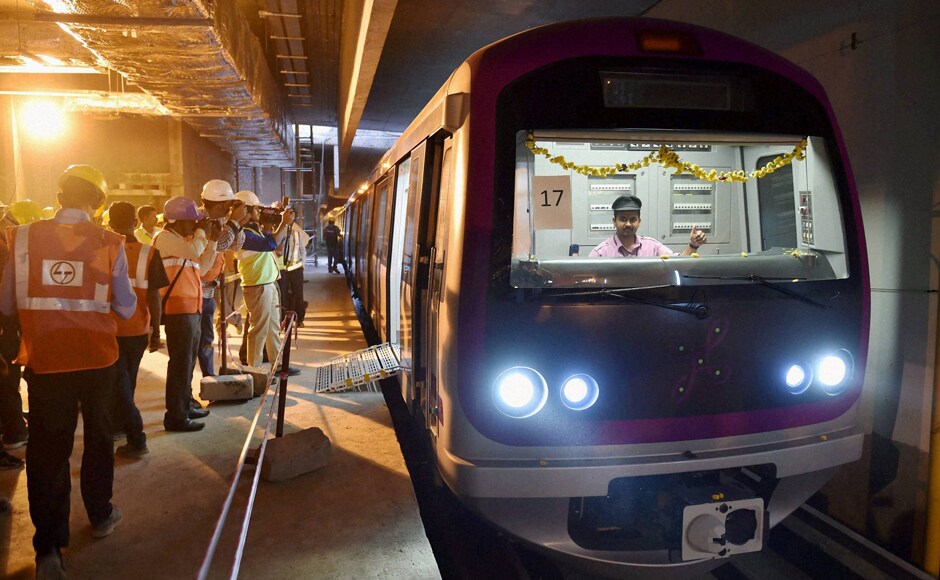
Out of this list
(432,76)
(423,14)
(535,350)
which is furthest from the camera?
(432,76)

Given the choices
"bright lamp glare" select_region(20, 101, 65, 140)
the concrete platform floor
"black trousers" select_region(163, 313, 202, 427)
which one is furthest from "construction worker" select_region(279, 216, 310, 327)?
"bright lamp glare" select_region(20, 101, 65, 140)

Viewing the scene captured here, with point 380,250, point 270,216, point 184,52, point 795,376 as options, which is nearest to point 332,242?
point 270,216

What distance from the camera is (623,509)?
2898 millimetres

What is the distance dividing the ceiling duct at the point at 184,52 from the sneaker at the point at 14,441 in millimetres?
3390

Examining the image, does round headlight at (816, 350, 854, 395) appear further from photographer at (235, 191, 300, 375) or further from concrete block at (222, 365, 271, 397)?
concrete block at (222, 365, 271, 397)

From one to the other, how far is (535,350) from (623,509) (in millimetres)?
891

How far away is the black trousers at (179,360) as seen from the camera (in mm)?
4996

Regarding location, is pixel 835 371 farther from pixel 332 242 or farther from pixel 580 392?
pixel 332 242

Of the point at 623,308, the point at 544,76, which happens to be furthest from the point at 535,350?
the point at 544,76

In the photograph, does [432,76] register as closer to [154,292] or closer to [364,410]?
[364,410]

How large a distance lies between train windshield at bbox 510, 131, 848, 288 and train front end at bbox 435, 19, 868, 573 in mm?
19

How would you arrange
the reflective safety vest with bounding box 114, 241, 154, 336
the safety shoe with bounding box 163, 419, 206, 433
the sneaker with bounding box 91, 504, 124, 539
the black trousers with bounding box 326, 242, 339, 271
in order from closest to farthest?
1. the sneaker with bounding box 91, 504, 124, 539
2. the reflective safety vest with bounding box 114, 241, 154, 336
3. the safety shoe with bounding box 163, 419, 206, 433
4. the black trousers with bounding box 326, 242, 339, 271

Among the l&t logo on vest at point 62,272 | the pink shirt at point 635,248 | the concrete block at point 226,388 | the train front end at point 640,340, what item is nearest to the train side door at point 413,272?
the train front end at point 640,340

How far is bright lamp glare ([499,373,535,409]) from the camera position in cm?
270
